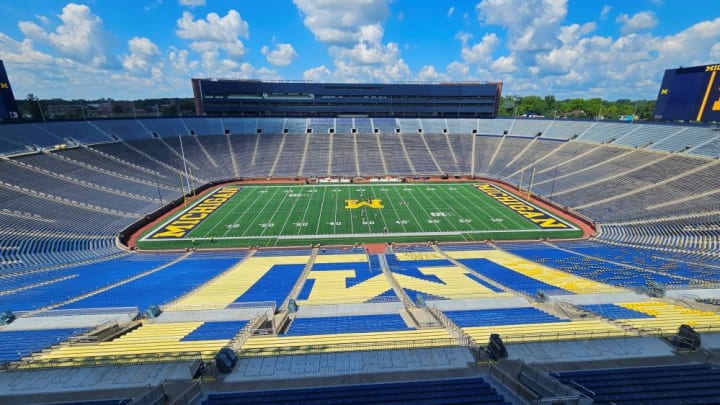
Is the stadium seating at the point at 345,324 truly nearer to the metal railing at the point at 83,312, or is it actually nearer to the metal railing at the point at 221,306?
the metal railing at the point at 221,306

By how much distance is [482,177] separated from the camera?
50.2 metres

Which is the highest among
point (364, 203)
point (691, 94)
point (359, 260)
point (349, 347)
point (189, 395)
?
point (691, 94)

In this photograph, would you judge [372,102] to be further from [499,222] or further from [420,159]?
[499,222]

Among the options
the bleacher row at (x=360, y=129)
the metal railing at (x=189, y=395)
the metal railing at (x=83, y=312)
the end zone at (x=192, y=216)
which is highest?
the bleacher row at (x=360, y=129)

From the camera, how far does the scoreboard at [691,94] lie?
39.9 metres

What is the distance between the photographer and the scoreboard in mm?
39903

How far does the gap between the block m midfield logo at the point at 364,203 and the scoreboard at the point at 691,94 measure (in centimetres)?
4504

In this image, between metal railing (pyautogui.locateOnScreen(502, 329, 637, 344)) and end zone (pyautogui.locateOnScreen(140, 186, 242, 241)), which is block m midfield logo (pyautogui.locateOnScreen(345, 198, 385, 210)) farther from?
metal railing (pyautogui.locateOnScreen(502, 329, 637, 344))

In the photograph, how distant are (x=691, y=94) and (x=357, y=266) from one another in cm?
5342

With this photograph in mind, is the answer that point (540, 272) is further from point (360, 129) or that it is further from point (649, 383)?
point (360, 129)

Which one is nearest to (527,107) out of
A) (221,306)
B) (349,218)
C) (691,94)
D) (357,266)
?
(691,94)

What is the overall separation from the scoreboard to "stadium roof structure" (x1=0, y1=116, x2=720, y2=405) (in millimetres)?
2868

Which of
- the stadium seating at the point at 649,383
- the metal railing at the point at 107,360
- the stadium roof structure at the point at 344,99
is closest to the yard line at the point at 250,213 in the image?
the metal railing at the point at 107,360

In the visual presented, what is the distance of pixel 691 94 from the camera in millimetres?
42344
